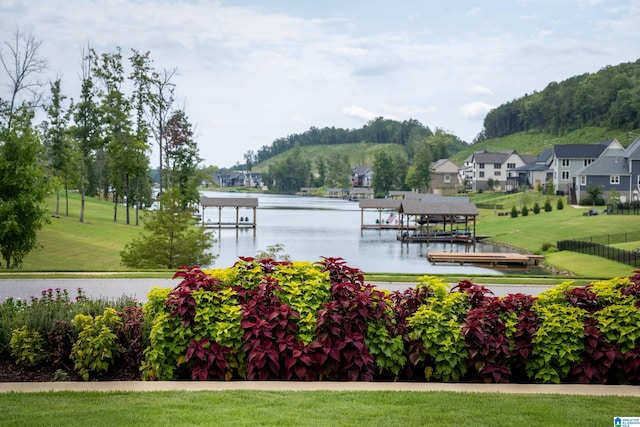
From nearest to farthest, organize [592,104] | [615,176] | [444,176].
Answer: [615,176] < [444,176] < [592,104]

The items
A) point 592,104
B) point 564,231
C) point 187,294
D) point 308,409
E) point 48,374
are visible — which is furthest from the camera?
point 592,104

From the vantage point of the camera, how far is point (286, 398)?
643cm

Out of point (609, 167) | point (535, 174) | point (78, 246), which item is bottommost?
point (78, 246)

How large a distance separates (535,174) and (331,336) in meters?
112

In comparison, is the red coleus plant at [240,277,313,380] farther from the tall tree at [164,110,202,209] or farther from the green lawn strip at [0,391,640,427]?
the tall tree at [164,110,202,209]

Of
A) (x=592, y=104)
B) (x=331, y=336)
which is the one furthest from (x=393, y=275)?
(x=592, y=104)

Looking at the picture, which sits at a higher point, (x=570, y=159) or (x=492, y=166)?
(x=492, y=166)

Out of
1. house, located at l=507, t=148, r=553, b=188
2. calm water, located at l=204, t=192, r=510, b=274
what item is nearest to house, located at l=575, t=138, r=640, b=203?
house, located at l=507, t=148, r=553, b=188

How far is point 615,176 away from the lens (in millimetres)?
77750

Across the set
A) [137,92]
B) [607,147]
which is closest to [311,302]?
[137,92]

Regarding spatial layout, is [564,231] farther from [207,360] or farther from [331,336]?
[207,360]

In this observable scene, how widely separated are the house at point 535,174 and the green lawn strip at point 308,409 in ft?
327

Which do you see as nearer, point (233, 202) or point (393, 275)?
point (393, 275)

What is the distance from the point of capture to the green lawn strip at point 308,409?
5.75 m
